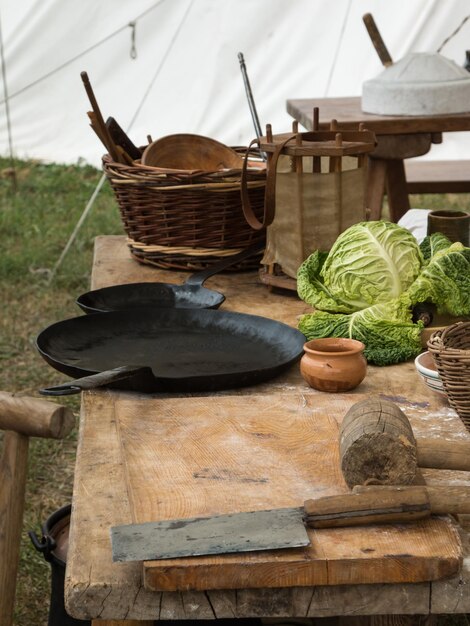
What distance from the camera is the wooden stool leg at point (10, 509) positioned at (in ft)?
5.66

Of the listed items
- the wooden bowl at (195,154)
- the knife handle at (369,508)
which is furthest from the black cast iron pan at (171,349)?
the wooden bowl at (195,154)

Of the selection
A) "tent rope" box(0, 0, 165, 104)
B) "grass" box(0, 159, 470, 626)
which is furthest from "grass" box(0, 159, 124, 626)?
"tent rope" box(0, 0, 165, 104)

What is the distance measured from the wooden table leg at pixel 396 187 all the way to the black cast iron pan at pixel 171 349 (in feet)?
7.84

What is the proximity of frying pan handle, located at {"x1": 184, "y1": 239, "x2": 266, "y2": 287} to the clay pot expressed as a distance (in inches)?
22.4

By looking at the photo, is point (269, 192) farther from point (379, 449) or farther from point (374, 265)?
point (379, 449)

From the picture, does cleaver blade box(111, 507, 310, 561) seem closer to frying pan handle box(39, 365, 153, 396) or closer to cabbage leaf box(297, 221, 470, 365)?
frying pan handle box(39, 365, 153, 396)

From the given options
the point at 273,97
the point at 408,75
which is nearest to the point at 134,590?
the point at 408,75

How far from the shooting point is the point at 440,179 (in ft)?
14.5

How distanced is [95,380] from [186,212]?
83 cm

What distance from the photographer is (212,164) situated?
2416 millimetres

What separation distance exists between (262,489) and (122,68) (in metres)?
6.61

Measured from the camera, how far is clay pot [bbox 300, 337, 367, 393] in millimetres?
1485

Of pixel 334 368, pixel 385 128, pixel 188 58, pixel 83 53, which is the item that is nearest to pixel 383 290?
pixel 334 368

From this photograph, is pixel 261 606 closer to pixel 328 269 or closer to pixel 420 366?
pixel 420 366
